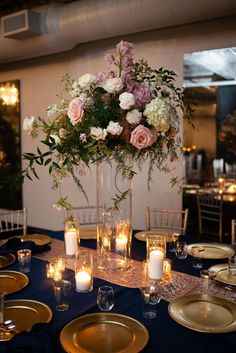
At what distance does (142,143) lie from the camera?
1657 millimetres

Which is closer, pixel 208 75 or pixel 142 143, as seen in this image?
pixel 142 143

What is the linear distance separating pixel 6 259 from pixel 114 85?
1169 mm

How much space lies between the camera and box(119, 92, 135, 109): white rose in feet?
5.41

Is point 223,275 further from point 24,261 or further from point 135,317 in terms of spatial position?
point 24,261

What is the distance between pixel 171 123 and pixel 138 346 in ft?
3.17

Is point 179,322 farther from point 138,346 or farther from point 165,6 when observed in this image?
point 165,6

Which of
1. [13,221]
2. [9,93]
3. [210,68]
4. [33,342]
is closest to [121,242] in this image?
[33,342]

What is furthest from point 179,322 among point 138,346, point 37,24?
point 37,24

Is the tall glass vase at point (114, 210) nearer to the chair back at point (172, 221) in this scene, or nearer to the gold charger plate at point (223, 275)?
the gold charger plate at point (223, 275)

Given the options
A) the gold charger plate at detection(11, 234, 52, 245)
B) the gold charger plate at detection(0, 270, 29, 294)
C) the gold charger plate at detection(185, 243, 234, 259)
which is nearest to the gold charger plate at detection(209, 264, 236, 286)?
the gold charger plate at detection(185, 243, 234, 259)

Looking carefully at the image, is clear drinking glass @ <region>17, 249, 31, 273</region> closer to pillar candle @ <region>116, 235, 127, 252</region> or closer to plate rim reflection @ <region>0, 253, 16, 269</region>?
plate rim reflection @ <region>0, 253, 16, 269</region>

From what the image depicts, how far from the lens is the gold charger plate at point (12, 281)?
67.8 inches

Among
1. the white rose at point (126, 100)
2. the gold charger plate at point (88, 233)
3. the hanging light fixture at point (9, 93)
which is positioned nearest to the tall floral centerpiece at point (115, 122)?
the white rose at point (126, 100)

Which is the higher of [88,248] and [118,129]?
[118,129]
